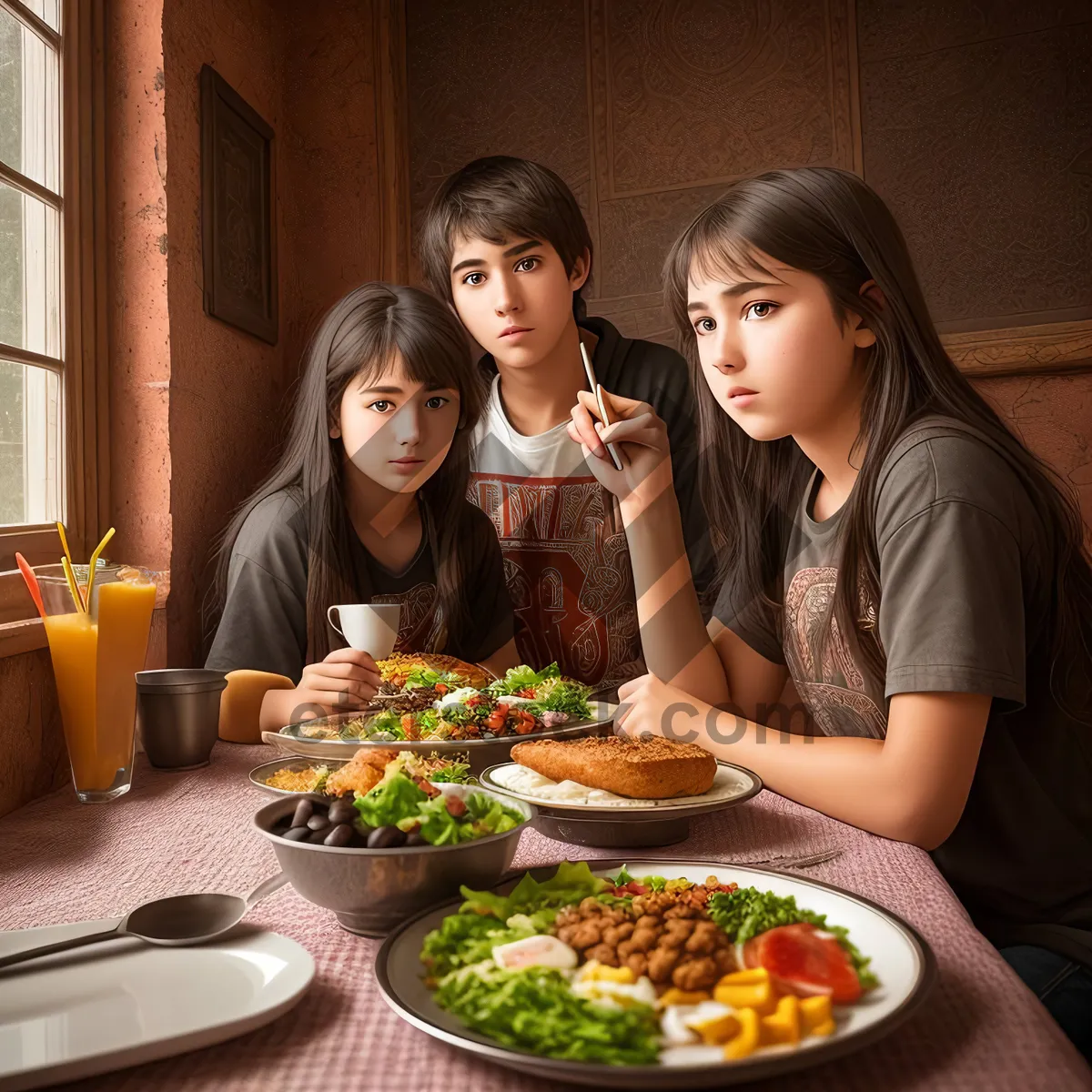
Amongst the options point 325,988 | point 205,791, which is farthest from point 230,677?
point 325,988

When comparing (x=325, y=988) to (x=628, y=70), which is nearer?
(x=325, y=988)

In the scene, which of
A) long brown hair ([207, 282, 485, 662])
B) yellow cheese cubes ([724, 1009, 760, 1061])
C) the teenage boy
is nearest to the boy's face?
the teenage boy

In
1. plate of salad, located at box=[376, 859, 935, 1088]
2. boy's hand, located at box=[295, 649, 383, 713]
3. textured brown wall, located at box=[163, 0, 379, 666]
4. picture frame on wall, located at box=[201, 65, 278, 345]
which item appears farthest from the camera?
picture frame on wall, located at box=[201, 65, 278, 345]

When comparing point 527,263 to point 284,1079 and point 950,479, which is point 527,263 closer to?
point 950,479

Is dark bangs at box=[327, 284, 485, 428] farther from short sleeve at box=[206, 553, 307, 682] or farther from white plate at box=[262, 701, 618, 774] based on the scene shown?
white plate at box=[262, 701, 618, 774]

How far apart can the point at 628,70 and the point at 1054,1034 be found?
2476 mm

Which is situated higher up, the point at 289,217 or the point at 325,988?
the point at 289,217

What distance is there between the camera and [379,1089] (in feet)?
1.58

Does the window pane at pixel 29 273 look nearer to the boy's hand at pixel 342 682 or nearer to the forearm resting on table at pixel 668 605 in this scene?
the boy's hand at pixel 342 682

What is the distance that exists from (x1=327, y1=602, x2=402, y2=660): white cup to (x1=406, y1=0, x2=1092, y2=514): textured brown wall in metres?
1.28

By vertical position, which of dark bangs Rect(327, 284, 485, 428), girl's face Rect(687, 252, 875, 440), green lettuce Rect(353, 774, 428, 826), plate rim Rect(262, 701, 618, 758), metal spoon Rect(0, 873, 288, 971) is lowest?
metal spoon Rect(0, 873, 288, 971)

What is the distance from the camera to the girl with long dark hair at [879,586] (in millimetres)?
951

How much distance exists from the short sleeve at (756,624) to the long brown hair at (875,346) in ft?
1.06

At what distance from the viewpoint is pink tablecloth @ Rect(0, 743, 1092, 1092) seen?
490 mm
